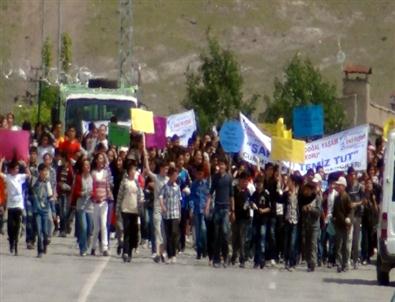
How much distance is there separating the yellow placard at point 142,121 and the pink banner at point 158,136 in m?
1.34

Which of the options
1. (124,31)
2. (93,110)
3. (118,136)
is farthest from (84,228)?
(124,31)

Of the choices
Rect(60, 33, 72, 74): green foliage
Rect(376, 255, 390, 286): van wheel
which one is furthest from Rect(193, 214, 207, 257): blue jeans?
Rect(60, 33, 72, 74): green foliage

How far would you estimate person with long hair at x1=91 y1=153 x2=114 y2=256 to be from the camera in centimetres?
2956

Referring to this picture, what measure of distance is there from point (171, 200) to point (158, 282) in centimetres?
385

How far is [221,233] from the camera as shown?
96.6 ft

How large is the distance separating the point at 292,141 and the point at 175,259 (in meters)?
3.04

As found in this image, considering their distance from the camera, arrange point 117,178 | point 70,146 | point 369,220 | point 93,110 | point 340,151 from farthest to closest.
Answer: point 93,110
point 70,146
point 340,151
point 369,220
point 117,178

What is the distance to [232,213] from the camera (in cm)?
2948

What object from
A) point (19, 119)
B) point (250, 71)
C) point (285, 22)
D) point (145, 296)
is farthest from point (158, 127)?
point (285, 22)

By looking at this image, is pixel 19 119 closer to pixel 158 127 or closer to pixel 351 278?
A: pixel 158 127

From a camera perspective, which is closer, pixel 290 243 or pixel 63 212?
pixel 290 243

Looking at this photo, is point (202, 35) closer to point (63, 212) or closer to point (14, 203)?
point (63, 212)

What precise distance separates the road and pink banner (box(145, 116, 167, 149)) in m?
4.10

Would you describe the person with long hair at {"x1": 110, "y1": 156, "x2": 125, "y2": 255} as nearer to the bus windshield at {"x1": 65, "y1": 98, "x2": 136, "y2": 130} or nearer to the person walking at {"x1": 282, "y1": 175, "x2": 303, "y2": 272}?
the person walking at {"x1": 282, "y1": 175, "x2": 303, "y2": 272}
